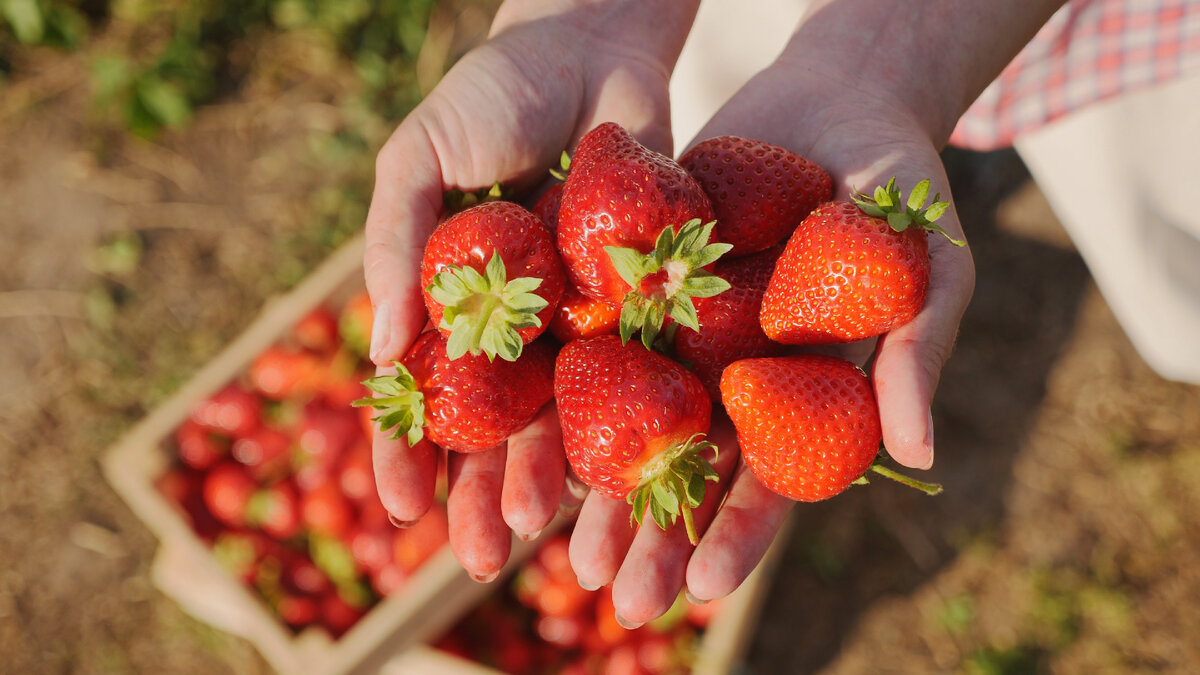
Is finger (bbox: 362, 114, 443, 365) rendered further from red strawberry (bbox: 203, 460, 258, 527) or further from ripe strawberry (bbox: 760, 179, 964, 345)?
red strawberry (bbox: 203, 460, 258, 527)

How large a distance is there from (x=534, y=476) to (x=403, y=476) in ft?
1.03

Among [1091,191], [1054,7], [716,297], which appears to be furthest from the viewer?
[1091,191]

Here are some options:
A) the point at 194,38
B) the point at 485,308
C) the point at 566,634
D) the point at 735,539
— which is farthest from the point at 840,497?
the point at 194,38

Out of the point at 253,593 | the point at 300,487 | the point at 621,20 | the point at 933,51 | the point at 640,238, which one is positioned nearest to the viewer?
the point at 640,238

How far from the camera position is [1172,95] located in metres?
2.71

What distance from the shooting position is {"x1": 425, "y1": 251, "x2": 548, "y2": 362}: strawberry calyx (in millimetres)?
1821

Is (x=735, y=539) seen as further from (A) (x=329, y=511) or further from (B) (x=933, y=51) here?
(A) (x=329, y=511)

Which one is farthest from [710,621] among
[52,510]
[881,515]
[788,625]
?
[52,510]

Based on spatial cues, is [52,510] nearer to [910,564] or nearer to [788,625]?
[788,625]

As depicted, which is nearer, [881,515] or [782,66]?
[782,66]

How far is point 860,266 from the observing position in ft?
5.90

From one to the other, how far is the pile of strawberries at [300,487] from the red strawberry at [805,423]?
5.76 ft

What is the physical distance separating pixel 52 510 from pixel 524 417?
3.30m

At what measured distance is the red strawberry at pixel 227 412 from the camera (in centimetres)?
344
